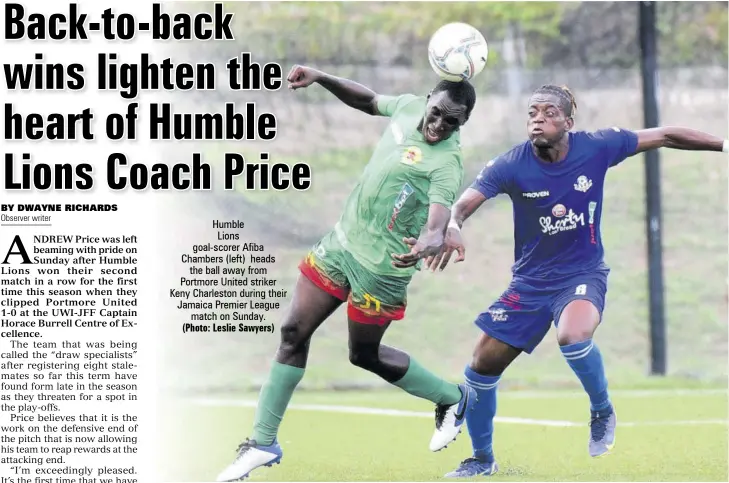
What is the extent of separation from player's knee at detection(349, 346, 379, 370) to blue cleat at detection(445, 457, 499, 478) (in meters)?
0.87

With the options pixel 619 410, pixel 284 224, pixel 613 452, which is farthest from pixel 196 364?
pixel 613 452

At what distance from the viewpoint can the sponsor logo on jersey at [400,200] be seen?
7.80 meters

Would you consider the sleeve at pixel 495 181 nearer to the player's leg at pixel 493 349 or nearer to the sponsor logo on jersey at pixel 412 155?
the sponsor logo on jersey at pixel 412 155

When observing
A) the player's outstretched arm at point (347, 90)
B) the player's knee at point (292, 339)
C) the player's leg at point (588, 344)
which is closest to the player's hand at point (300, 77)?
the player's outstretched arm at point (347, 90)

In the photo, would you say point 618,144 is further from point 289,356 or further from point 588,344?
point 289,356

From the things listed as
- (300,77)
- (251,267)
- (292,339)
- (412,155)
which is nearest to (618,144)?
(412,155)

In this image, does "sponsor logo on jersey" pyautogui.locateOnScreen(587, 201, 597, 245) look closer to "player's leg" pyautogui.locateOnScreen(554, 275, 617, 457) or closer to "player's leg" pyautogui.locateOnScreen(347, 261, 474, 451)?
"player's leg" pyautogui.locateOnScreen(554, 275, 617, 457)

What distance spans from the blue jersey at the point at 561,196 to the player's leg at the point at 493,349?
18cm

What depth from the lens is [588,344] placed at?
778cm

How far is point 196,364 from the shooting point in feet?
43.2

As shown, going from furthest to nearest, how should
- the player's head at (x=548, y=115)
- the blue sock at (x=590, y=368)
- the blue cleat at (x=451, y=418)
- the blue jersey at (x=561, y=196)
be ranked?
the blue cleat at (x=451, y=418)
the blue jersey at (x=561, y=196)
the player's head at (x=548, y=115)
the blue sock at (x=590, y=368)

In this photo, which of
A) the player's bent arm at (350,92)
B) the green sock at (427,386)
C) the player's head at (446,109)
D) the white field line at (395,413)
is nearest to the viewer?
the player's head at (446,109)

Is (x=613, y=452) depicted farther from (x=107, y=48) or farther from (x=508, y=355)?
(x=107, y=48)

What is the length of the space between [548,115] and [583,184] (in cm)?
50
